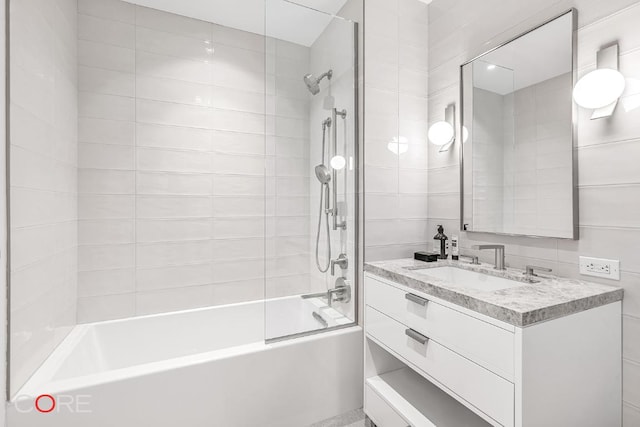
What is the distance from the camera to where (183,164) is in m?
2.31

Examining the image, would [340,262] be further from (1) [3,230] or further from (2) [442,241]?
(1) [3,230]

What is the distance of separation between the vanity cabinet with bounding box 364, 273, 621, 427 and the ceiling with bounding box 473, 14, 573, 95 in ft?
3.53

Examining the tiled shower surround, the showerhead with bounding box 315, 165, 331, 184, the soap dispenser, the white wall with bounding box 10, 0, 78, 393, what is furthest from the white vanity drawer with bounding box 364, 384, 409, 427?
the white wall with bounding box 10, 0, 78, 393

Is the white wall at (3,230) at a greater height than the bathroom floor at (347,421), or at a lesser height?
greater

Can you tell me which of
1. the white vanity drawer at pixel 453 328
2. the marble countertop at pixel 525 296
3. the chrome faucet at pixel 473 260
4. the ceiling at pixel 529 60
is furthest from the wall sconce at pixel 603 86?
the white vanity drawer at pixel 453 328

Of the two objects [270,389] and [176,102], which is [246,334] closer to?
[270,389]

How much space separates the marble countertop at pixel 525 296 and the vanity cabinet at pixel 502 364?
0.08ft

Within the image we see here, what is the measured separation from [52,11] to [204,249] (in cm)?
165

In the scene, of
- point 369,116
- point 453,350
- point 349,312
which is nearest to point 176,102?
point 369,116

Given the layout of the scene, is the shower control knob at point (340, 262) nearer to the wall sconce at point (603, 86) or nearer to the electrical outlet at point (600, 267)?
the electrical outlet at point (600, 267)

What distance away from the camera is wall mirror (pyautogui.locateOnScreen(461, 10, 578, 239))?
4.50ft

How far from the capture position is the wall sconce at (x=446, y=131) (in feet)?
6.30

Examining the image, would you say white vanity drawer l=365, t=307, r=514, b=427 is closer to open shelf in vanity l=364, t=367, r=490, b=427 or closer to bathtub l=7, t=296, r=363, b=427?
open shelf in vanity l=364, t=367, r=490, b=427

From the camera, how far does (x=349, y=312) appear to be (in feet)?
6.44
